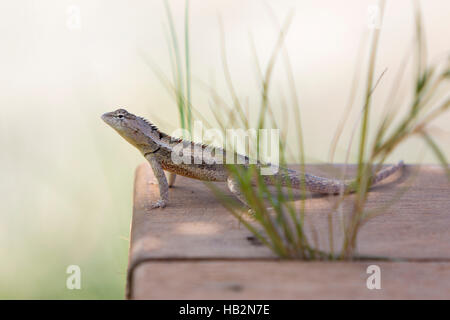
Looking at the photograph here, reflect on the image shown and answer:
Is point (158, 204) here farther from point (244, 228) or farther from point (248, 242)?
point (248, 242)

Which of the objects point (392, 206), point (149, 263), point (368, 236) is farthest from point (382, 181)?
point (149, 263)

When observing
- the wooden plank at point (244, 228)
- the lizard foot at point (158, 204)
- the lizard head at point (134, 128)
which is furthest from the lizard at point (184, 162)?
the lizard foot at point (158, 204)

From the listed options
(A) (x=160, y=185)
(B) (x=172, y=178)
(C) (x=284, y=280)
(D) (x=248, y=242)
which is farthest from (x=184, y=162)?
(C) (x=284, y=280)

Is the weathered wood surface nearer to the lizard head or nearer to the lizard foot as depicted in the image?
the lizard foot

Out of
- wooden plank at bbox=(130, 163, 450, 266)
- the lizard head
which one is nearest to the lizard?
the lizard head

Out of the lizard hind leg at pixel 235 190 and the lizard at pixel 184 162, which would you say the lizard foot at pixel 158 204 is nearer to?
the lizard at pixel 184 162
